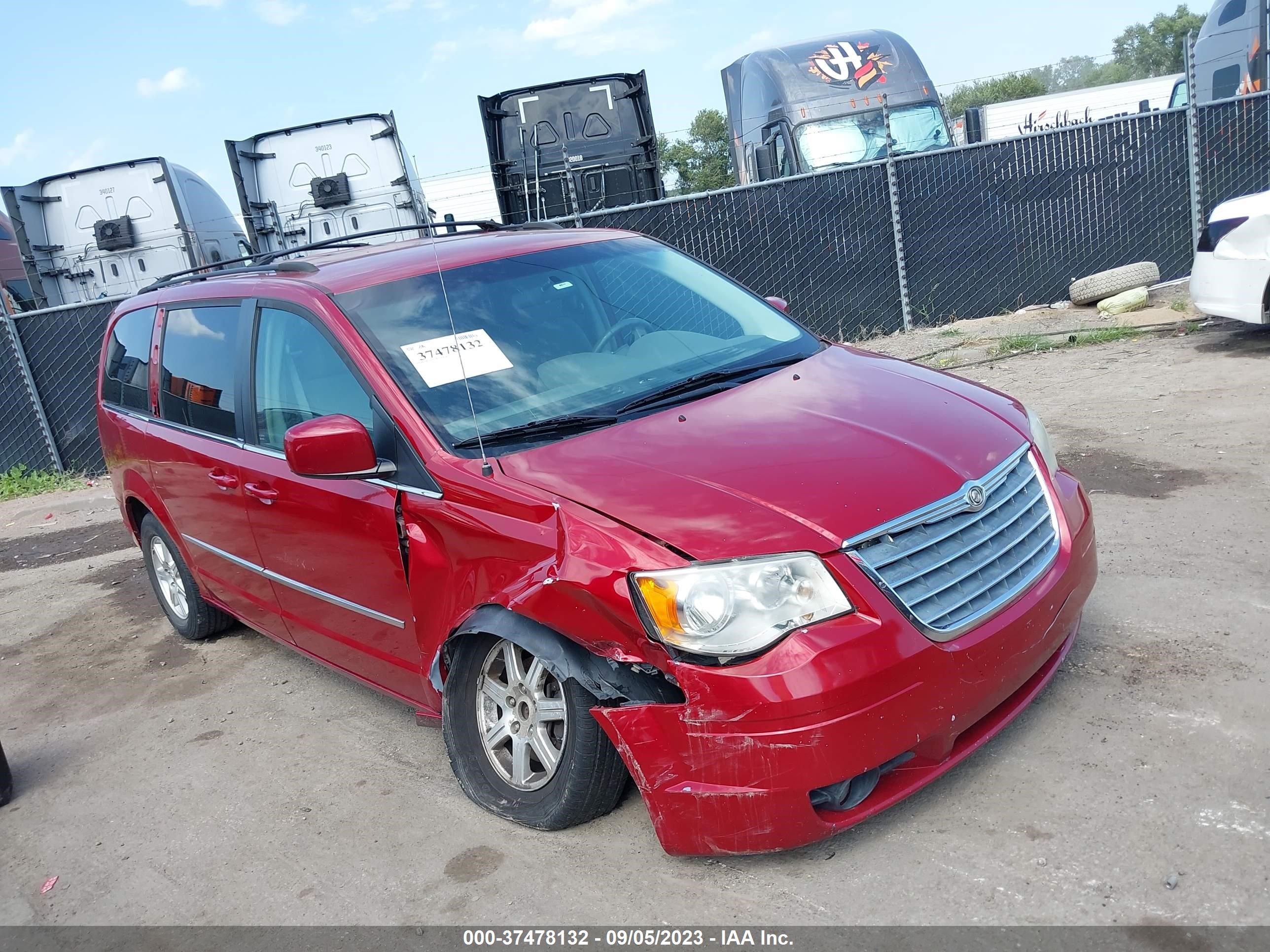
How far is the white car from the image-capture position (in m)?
7.25

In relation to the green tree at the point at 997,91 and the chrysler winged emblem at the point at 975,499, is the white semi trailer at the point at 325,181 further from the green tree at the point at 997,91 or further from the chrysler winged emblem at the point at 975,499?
the green tree at the point at 997,91

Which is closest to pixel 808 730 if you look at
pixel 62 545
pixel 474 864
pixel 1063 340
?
pixel 474 864

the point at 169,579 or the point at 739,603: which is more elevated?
the point at 739,603

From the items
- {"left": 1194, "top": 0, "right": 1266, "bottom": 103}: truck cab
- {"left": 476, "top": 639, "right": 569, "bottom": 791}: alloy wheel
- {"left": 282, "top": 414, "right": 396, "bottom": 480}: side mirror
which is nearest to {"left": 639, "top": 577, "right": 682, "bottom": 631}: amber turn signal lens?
{"left": 476, "top": 639, "right": 569, "bottom": 791}: alloy wheel

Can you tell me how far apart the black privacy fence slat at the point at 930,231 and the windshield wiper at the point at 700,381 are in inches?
281

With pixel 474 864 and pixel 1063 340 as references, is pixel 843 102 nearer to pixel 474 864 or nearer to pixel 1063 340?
pixel 1063 340

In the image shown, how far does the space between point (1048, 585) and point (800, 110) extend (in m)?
11.4

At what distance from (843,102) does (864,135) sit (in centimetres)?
61

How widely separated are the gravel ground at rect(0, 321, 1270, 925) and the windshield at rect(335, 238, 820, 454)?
1.29 meters

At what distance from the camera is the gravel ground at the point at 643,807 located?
2.62 m

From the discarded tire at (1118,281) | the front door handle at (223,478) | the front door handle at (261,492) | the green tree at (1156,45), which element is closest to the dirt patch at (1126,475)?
the front door handle at (261,492)

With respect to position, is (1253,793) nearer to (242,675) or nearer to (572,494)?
(572,494)

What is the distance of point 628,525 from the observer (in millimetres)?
2721

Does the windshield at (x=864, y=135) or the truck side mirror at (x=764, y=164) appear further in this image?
the windshield at (x=864, y=135)
